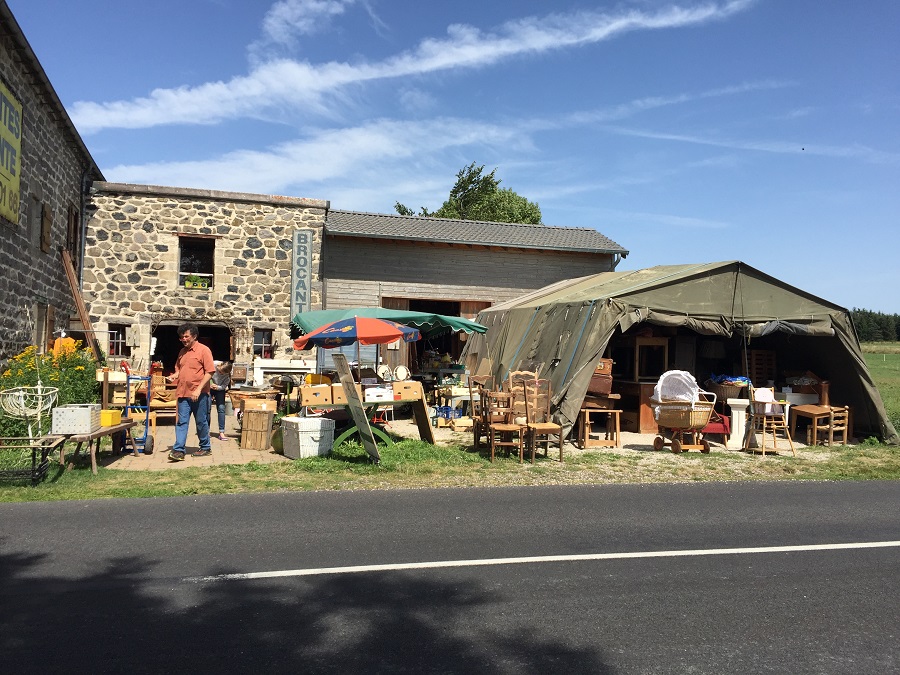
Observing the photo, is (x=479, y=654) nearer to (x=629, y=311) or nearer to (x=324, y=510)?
(x=324, y=510)

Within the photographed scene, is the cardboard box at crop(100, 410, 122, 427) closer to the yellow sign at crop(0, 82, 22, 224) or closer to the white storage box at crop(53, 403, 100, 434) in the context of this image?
the white storage box at crop(53, 403, 100, 434)

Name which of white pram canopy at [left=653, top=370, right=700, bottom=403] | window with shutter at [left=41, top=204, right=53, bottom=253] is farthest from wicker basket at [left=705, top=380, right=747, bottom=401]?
window with shutter at [left=41, top=204, right=53, bottom=253]

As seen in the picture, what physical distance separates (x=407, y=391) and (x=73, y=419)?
4381mm

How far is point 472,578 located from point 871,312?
7683cm

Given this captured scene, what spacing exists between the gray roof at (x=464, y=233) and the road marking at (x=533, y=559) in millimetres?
14644

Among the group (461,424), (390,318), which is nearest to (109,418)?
(390,318)

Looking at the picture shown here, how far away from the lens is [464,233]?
21.2 m

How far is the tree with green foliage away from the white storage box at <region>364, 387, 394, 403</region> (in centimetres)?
3099

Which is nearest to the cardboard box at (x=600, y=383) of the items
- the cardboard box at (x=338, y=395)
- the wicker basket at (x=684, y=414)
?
the wicker basket at (x=684, y=414)

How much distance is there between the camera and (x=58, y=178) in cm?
1502

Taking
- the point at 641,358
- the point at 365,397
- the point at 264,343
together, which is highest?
the point at 264,343

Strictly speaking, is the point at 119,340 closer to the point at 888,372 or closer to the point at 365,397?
the point at 365,397

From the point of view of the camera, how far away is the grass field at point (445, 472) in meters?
7.81

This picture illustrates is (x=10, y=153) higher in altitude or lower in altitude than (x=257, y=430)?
higher
